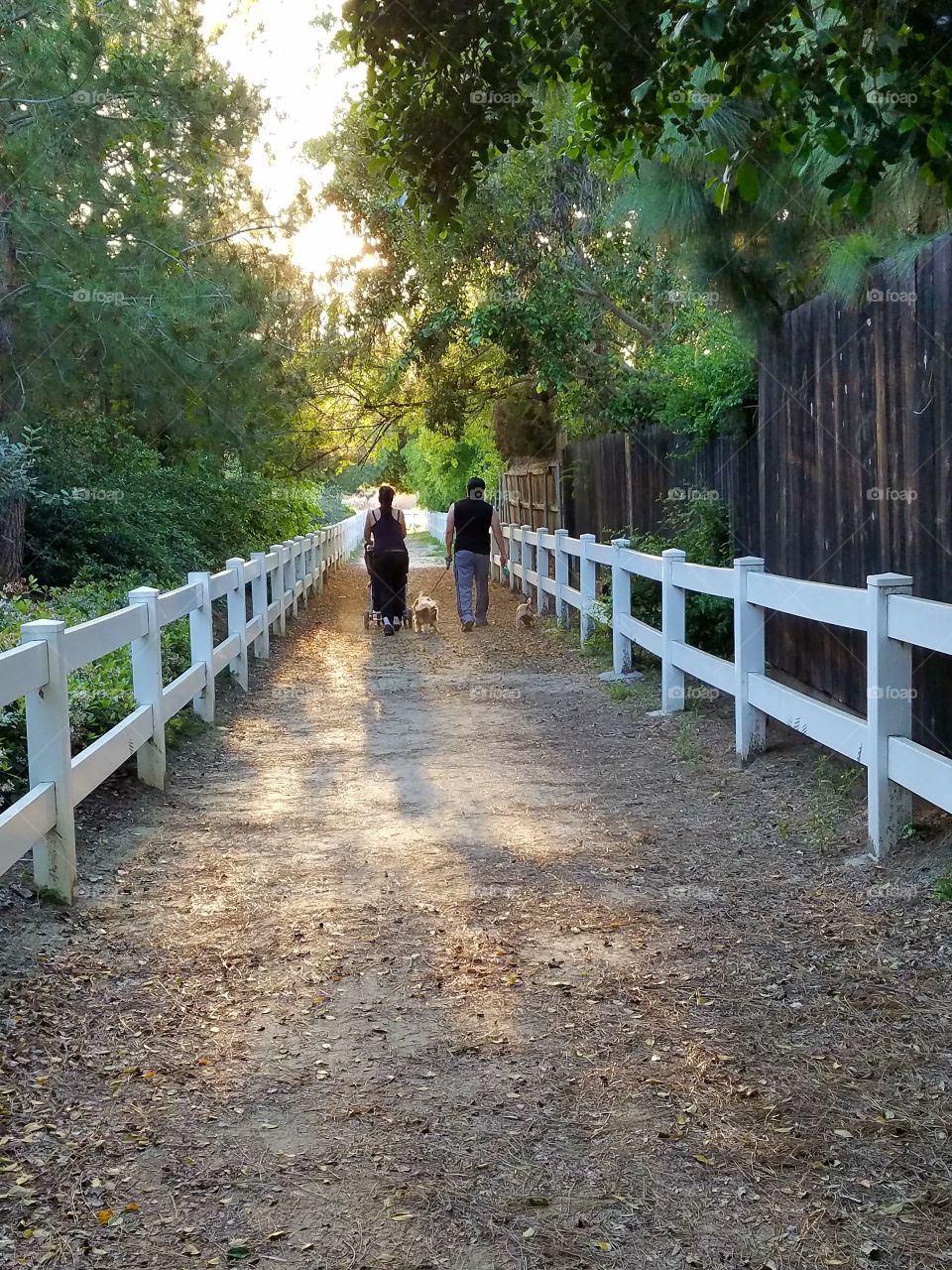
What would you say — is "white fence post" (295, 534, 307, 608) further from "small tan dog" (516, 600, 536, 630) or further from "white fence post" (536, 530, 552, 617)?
"small tan dog" (516, 600, 536, 630)

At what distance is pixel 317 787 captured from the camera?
8055 mm

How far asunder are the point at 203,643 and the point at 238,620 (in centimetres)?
225

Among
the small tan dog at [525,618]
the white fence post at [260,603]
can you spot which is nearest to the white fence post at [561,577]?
the small tan dog at [525,618]

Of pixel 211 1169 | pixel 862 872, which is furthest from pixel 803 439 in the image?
pixel 211 1169

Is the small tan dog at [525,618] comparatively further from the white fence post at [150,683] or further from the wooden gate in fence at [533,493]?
the white fence post at [150,683]

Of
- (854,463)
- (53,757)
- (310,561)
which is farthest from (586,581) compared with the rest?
(310,561)

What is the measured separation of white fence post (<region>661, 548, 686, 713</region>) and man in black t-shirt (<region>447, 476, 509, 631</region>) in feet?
21.0

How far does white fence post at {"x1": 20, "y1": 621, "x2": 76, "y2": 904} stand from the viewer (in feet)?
17.5

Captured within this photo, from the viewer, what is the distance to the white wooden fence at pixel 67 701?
16.9ft

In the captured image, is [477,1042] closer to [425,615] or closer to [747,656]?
[747,656]

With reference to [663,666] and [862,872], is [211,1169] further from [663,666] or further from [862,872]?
[663,666]

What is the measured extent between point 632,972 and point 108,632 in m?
3.24

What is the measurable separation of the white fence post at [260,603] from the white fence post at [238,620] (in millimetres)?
1538

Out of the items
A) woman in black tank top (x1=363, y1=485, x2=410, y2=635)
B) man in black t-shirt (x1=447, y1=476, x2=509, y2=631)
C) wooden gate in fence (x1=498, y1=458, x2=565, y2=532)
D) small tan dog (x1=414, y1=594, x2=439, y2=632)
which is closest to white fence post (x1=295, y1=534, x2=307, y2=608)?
woman in black tank top (x1=363, y1=485, x2=410, y2=635)
